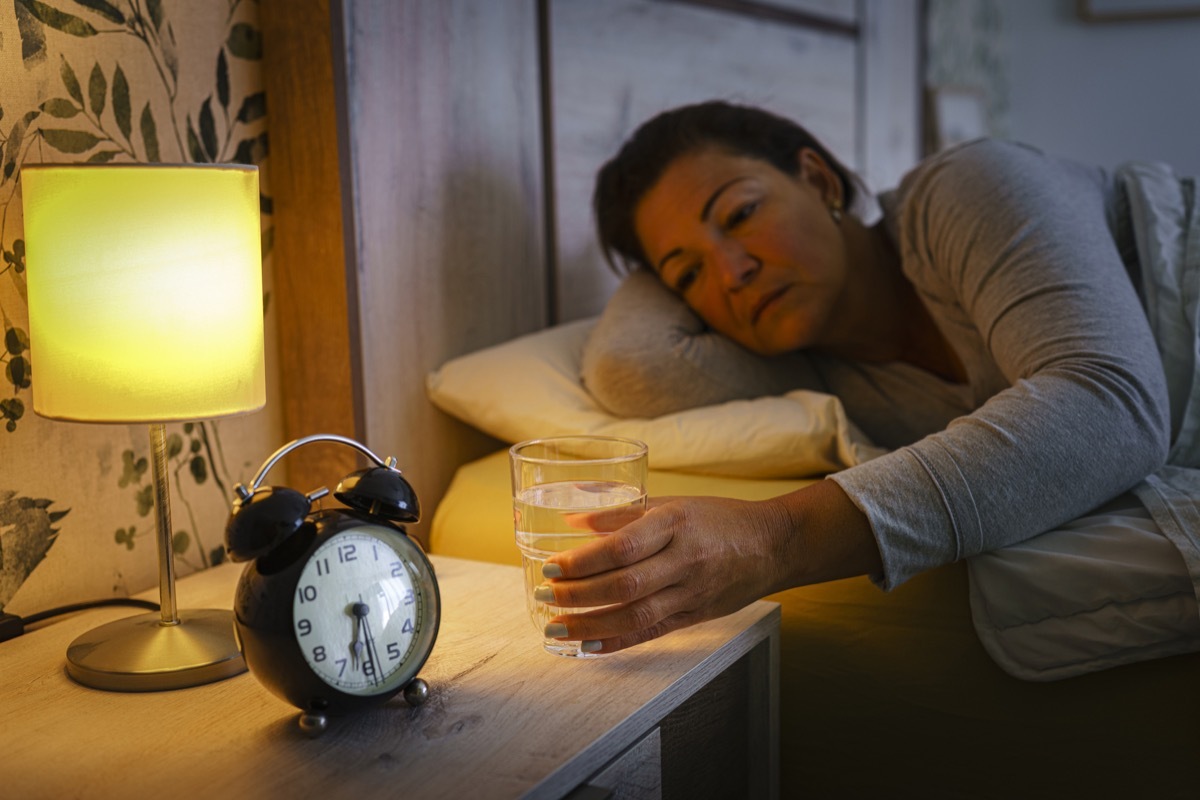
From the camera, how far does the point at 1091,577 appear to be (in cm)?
101

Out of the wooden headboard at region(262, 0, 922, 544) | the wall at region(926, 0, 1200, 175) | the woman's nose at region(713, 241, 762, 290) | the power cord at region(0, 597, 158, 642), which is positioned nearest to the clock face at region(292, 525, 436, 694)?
the power cord at region(0, 597, 158, 642)

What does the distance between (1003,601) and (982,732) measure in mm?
144

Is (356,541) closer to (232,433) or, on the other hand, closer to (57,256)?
(57,256)

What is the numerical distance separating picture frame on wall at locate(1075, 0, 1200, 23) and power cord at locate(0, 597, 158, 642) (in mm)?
3271

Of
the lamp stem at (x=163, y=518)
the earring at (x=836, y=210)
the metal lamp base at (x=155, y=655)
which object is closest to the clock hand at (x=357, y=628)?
the metal lamp base at (x=155, y=655)

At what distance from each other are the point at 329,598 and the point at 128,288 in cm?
29

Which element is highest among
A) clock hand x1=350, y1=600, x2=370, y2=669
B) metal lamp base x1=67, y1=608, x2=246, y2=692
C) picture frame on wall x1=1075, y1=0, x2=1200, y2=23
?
picture frame on wall x1=1075, y1=0, x2=1200, y2=23

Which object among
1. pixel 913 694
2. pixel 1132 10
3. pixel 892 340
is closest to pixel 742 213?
pixel 892 340

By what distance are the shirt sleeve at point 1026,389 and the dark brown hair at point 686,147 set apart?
0.29 meters

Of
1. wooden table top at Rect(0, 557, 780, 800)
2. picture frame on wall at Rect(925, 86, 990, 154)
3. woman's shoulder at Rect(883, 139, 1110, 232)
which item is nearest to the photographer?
wooden table top at Rect(0, 557, 780, 800)

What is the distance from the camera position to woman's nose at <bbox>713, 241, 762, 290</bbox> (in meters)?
1.47

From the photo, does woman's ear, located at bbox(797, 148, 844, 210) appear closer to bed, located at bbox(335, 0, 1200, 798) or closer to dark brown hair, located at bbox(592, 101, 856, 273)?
dark brown hair, located at bbox(592, 101, 856, 273)

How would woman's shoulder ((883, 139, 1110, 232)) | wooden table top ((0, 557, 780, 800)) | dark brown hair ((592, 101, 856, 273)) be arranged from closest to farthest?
wooden table top ((0, 557, 780, 800)), woman's shoulder ((883, 139, 1110, 232)), dark brown hair ((592, 101, 856, 273))

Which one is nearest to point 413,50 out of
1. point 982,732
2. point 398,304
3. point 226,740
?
point 398,304
